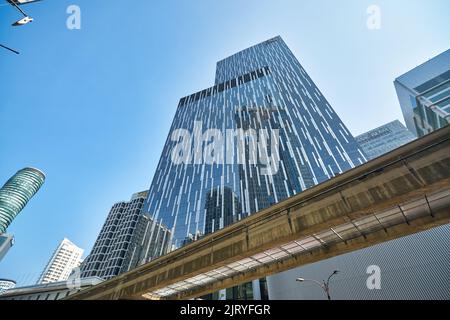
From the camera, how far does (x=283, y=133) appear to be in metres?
97.9

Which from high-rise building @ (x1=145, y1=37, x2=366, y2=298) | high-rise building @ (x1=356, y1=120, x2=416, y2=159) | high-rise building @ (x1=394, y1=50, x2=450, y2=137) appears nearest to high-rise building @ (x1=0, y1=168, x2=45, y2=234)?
high-rise building @ (x1=145, y1=37, x2=366, y2=298)

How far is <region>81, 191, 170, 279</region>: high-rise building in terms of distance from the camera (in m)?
82.0

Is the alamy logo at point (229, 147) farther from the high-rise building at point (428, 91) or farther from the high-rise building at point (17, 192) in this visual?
the high-rise building at point (17, 192)

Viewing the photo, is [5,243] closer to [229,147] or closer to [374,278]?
[229,147]

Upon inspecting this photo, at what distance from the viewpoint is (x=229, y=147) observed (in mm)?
102625

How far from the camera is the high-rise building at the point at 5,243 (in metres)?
144

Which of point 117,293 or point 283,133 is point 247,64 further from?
point 117,293

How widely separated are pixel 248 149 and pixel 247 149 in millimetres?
457

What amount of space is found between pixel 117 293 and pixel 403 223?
17.9m

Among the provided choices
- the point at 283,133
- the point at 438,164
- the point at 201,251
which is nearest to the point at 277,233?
the point at 201,251

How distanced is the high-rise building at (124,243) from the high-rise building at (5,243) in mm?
91168

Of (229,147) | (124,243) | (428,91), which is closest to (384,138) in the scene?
(428,91)

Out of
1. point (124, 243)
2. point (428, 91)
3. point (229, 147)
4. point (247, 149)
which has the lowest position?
point (124, 243)
